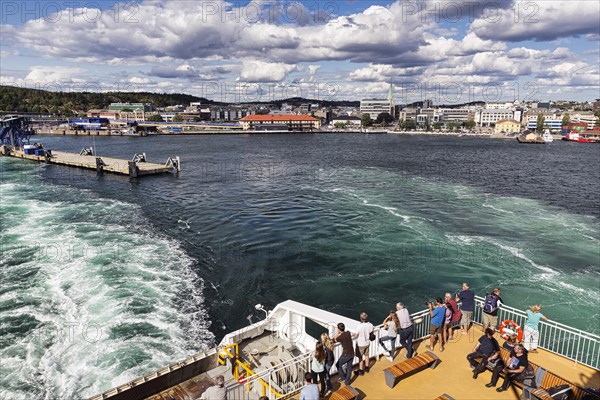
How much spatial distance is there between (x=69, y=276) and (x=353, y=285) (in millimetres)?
Result: 17982

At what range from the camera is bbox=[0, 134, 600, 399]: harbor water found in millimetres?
18625

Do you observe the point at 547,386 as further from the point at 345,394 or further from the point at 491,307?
the point at 345,394

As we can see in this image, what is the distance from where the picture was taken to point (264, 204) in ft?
158

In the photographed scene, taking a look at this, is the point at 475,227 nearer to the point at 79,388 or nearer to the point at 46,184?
the point at 79,388

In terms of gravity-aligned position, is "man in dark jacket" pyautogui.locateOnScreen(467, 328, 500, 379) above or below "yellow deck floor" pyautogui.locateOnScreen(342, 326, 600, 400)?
above

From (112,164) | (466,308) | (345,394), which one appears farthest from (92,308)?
(112,164)

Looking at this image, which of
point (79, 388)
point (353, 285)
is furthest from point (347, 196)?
point (79, 388)

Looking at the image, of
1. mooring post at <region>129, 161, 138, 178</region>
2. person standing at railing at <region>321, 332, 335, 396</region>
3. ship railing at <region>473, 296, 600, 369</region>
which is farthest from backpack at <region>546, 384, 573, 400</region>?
mooring post at <region>129, 161, 138, 178</region>

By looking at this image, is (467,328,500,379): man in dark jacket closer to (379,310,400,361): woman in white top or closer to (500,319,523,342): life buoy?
(500,319,523,342): life buoy

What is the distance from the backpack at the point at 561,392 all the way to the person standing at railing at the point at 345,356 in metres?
4.80

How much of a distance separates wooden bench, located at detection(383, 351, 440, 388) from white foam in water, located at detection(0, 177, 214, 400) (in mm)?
10565

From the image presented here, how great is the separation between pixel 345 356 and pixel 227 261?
19968mm

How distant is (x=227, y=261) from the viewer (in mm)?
29281

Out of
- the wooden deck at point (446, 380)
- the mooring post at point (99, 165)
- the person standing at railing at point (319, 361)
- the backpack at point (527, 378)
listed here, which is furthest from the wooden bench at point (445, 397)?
the mooring post at point (99, 165)
